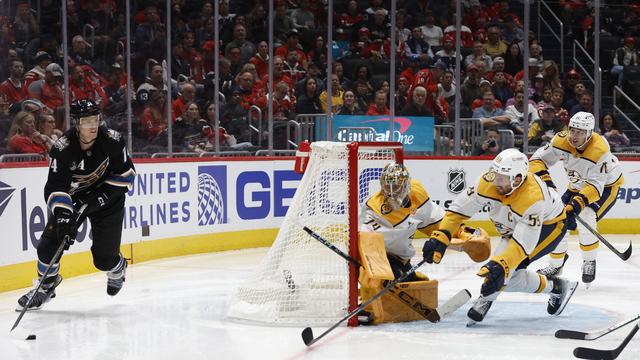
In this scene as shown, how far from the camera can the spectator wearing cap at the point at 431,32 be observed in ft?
35.3

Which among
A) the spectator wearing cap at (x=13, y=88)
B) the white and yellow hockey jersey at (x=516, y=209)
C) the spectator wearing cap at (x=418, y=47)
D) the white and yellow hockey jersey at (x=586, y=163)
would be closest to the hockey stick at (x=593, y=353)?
the white and yellow hockey jersey at (x=516, y=209)

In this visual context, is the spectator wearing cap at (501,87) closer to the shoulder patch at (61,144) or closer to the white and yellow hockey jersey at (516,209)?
the white and yellow hockey jersey at (516,209)

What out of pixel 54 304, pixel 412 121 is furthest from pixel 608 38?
pixel 54 304

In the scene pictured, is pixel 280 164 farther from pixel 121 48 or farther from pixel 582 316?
pixel 582 316

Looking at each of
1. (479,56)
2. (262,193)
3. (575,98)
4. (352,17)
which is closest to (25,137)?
(262,193)

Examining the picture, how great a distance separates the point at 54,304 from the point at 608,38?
729 centimetres

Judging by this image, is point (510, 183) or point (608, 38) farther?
point (608, 38)

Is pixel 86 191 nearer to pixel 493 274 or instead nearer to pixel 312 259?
pixel 312 259

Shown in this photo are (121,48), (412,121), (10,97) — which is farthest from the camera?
(412,121)

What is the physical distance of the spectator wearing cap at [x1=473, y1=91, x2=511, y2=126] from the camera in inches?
425

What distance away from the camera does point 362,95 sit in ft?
34.8

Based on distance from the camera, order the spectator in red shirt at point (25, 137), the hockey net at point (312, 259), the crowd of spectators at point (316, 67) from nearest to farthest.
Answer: the hockey net at point (312, 259), the spectator in red shirt at point (25, 137), the crowd of spectators at point (316, 67)

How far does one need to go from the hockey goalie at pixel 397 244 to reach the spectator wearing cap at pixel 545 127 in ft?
16.8

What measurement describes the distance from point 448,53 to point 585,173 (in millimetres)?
3749
